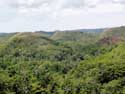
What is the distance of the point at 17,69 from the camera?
19588 centimetres

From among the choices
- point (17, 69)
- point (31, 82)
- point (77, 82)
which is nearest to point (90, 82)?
point (77, 82)

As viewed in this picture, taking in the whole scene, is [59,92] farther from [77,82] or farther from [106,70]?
[106,70]

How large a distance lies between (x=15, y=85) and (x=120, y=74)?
50654 millimetres

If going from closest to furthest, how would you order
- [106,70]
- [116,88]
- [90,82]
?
[116,88], [90,82], [106,70]

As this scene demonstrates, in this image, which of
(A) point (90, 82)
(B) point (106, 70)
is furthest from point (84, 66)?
(A) point (90, 82)

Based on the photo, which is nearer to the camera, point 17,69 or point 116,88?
point 116,88

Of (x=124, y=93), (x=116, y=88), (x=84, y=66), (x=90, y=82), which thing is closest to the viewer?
(x=124, y=93)

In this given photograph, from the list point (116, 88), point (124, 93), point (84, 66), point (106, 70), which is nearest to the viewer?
point (124, 93)

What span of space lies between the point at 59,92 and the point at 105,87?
2010cm

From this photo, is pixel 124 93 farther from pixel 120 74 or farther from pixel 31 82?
pixel 31 82

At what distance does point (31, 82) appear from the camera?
6201 inches

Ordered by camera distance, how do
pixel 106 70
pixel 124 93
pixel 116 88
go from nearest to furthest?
pixel 124 93 < pixel 116 88 < pixel 106 70

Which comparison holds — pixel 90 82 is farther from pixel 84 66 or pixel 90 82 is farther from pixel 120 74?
pixel 84 66

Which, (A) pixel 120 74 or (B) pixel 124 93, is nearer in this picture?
(B) pixel 124 93
